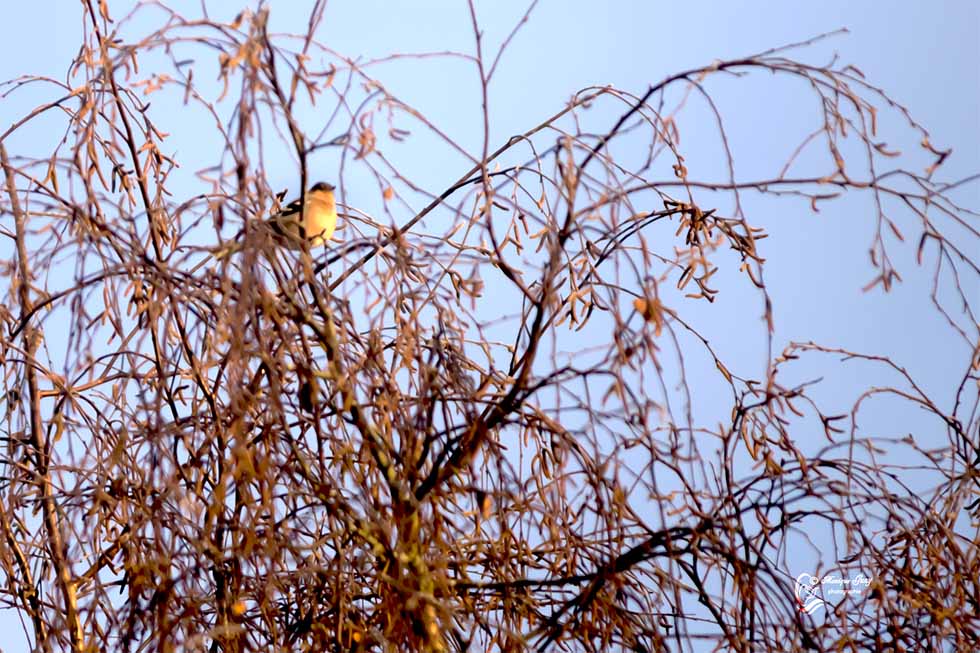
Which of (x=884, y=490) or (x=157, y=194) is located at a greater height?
(x=157, y=194)

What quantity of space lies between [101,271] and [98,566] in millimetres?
420

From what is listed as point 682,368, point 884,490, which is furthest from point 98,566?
point 884,490

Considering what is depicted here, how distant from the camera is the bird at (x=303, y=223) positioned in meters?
1.57

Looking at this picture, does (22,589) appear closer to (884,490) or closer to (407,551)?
(407,551)

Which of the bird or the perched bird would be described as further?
the perched bird

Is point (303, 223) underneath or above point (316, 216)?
underneath

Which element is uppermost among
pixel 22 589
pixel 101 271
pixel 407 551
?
pixel 101 271

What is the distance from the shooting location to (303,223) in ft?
5.32

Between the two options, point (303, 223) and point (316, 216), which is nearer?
point (303, 223)

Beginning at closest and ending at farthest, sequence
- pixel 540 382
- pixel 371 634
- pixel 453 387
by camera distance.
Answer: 1. pixel 371 634
2. pixel 540 382
3. pixel 453 387

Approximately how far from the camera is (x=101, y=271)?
6.06ft

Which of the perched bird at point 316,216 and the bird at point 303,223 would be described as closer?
the bird at point 303,223

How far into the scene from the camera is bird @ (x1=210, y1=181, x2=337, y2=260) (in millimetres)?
1571

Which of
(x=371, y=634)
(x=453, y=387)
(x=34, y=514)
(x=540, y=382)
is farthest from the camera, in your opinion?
(x=34, y=514)
